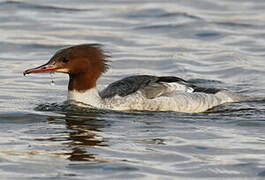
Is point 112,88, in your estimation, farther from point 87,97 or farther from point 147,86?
point 147,86

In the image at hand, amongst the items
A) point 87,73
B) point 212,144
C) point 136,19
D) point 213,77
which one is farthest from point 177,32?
point 212,144

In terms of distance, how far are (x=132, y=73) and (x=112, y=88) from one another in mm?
2636

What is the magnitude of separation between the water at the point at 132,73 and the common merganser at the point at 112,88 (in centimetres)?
22

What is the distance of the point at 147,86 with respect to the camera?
510 inches

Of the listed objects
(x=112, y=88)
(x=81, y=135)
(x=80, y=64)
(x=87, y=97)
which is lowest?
(x=81, y=135)

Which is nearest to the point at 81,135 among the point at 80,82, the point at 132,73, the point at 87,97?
the point at 87,97

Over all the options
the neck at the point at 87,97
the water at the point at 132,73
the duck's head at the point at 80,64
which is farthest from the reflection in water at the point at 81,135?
the duck's head at the point at 80,64

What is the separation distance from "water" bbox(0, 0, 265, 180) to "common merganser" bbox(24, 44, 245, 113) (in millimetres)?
219

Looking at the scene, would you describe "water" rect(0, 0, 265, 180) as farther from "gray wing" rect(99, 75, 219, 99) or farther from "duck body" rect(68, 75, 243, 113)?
"gray wing" rect(99, 75, 219, 99)

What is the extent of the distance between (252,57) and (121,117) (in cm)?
482

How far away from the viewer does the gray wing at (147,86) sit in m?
12.8

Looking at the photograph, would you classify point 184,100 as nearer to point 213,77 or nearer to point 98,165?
point 213,77

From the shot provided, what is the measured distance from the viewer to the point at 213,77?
50.0 ft

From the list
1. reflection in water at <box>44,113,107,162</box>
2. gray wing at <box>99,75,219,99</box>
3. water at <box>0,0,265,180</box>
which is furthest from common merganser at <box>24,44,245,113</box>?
reflection in water at <box>44,113,107,162</box>
